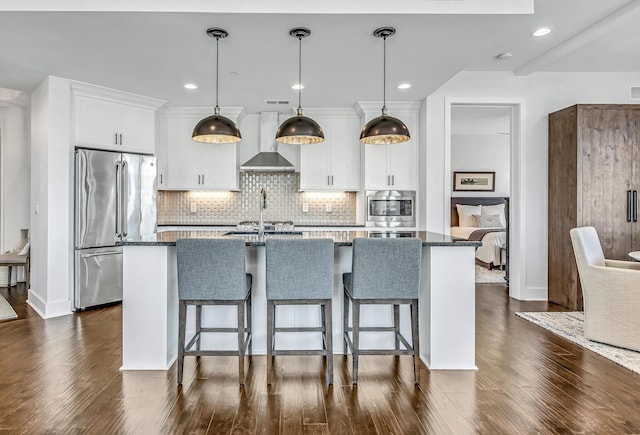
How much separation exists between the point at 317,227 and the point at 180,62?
2737 mm

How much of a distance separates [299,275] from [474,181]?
24.4 feet

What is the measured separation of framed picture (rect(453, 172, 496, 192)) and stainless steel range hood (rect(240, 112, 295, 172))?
478 cm

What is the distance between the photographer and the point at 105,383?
8.18ft

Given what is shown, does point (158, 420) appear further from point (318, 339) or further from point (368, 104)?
point (368, 104)

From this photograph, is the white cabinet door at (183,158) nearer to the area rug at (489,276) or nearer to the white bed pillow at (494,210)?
the area rug at (489,276)

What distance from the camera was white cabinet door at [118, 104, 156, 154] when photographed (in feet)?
15.4

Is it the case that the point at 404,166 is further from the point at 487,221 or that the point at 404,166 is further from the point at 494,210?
the point at 494,210

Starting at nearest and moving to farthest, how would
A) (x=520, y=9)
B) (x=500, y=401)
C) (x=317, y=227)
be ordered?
(x=500, y=401)
(x=520, y=9)
(x=317, y=227)

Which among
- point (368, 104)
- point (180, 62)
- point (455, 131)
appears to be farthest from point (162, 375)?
point (455, 131)

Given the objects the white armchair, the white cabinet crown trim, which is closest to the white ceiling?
the white cabinet crown trim

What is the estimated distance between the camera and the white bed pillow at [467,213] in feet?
27.1

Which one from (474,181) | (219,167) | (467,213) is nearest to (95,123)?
(219,167)

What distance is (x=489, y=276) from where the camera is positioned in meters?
6.41

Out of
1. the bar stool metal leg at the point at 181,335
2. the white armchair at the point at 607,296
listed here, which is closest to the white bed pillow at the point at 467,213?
the white armchair at the point at 607,296
